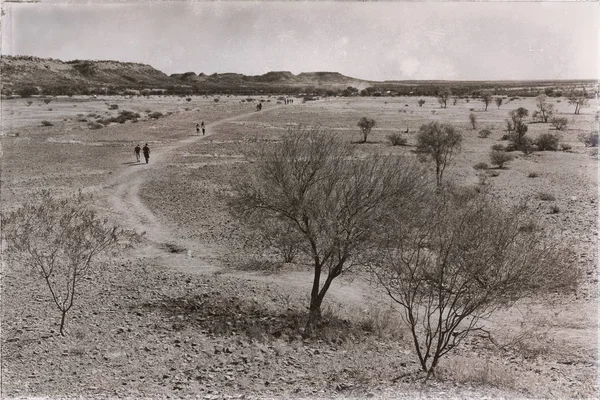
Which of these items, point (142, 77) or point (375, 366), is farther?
point (142, 77)

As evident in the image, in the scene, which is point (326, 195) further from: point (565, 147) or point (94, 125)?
point (94, 125)

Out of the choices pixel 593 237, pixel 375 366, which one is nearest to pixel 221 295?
pixel 375 366

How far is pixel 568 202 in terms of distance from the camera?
2495 centimetres

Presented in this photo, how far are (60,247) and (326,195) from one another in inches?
316

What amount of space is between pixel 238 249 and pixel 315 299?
6468 mm

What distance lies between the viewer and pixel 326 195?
42.8ft

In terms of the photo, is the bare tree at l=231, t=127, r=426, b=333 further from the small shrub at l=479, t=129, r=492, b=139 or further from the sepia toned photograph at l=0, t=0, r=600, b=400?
the small shrub at l=479, t=129, r=492, b=139

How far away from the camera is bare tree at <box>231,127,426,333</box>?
1283cm

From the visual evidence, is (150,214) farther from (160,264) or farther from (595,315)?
(595,315)

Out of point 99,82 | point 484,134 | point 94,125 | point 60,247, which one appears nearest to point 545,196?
point 60,247

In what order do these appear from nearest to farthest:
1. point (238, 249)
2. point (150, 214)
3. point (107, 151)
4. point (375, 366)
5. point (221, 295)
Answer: point (375, 366) → point (221, 295) → point (238, 249) → point (150, 214) → point (107, 151)

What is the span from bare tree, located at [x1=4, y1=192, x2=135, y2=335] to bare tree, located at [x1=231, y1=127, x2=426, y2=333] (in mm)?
4537

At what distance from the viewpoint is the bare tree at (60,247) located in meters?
12.8

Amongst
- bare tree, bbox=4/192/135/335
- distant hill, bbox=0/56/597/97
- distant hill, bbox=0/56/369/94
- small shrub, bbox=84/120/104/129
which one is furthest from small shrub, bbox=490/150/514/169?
distant hill, bbox=0/56/369/94
